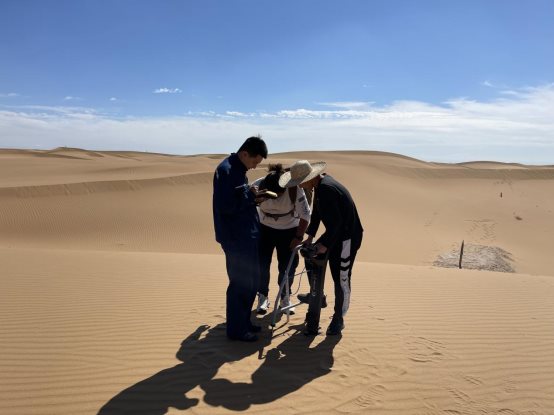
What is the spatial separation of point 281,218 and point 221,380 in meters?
1.85

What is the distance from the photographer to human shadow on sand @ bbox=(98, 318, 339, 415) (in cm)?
322

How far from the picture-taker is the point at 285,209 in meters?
4.69

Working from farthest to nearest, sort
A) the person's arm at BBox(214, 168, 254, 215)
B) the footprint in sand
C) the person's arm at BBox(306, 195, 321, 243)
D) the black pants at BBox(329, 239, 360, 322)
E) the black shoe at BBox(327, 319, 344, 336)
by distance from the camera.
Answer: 1. the person's arm at BBox(306, 195, 321, 243)
2. the black shoe at BBox(327, 319, 344, 336)
3. the black pants at BBox(329, 239, 360, 322)
4. the footprint in sand
5. the person's arm at BBox(214, 168, 254, 215)

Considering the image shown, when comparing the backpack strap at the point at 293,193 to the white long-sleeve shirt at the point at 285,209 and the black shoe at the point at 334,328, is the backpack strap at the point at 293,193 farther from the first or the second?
the black shoe at the point at 334,328

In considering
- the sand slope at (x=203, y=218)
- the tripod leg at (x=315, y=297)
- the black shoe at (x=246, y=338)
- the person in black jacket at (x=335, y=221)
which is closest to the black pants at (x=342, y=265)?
the person in black jacket at (x=335, y=221)

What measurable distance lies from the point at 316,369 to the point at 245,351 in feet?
2.37

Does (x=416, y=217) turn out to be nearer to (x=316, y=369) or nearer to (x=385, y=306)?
(x=385, y=306)

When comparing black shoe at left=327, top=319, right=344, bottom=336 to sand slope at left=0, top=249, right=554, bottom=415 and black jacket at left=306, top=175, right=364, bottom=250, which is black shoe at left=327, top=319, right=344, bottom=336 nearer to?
sand slope at left=0, top=249, right=554, bottom=415

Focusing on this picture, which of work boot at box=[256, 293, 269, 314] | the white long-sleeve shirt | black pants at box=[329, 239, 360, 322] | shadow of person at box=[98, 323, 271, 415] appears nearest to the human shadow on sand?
shadow of person at box=[98, 323, 271, 415]

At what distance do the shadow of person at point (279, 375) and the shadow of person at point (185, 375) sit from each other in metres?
0.16

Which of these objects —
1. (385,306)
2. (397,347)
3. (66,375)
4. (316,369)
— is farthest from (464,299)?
(66,375)

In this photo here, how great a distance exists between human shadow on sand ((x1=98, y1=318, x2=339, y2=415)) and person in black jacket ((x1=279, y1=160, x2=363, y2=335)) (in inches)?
21.4

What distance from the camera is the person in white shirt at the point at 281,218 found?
4613 millimetres

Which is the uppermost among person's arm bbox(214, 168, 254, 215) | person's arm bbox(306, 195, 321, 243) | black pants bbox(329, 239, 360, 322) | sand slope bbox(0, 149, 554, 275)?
person's arm bbox(214, 168, 254, 215)
